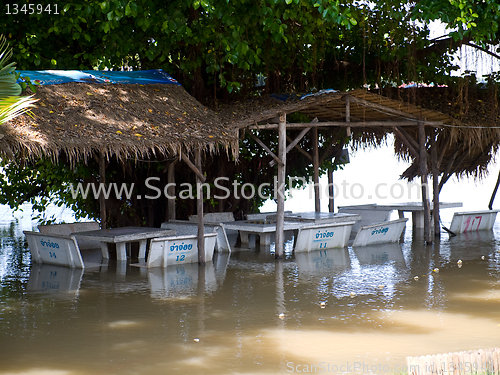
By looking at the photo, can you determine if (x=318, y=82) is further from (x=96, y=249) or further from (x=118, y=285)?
(x=118, y=285)

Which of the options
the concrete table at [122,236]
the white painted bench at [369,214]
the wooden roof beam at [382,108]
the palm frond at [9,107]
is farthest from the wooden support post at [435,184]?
the palm frond at [9,107]

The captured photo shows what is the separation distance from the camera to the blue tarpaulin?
8.47 m

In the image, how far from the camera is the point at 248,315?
5.91 metres

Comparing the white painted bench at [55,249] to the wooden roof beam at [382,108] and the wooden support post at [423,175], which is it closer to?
the wooden roof beam at [382,108]

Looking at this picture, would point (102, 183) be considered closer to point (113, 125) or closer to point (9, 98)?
point (113, 125)

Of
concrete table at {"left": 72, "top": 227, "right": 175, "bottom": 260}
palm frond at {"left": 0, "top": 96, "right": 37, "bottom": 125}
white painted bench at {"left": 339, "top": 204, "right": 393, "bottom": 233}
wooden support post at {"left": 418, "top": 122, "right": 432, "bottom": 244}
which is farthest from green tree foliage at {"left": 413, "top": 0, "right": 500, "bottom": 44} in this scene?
palm frond at {"left": 0, "top": 96, "right": 37, "bottom": 125}

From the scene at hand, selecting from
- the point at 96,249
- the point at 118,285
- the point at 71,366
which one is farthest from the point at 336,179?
the point at 71,366

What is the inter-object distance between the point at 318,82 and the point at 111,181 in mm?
4815

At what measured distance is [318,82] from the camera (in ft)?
41.1

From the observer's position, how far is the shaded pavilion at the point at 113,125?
709 centimetres

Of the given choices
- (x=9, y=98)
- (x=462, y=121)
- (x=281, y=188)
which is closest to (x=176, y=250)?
(x=281, y=188)

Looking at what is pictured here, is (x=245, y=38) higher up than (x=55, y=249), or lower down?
higher up

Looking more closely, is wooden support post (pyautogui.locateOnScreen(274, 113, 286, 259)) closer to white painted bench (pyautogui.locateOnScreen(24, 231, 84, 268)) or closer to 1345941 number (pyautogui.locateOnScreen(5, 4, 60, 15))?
white painted bench (pyautogui.locateOnScreen(24, 231, 84, 268))

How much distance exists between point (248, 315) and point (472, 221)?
8490 millimetres
